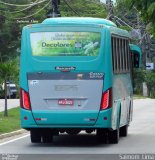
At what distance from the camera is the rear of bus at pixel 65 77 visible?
64.1 feet

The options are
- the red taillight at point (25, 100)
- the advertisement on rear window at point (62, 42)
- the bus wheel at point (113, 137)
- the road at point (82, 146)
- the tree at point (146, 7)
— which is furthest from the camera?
the bus wheel at point (113, 137)

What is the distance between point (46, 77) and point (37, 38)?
44.1 inches

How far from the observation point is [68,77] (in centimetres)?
1966

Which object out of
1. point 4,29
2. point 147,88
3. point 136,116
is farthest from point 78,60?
point 4,29

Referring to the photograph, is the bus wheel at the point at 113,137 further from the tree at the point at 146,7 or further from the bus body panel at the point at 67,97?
the tree at the point at 146,7

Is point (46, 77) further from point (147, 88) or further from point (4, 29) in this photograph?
point (4, 29)

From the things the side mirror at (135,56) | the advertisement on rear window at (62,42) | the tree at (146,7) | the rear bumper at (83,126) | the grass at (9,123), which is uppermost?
the tree at (146,7)

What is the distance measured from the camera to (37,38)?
2000 centimetres

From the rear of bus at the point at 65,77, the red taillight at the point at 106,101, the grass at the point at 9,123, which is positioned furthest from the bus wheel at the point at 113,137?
the grass at the point at 9,123

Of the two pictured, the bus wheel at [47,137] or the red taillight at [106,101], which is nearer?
the red taillight at [106,101]

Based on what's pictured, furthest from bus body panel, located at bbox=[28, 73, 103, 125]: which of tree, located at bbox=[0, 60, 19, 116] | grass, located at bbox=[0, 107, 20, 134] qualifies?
Result: tree, located at bbox=[0, 60, 19, 116]

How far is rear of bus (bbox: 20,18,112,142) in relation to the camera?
19531 mm

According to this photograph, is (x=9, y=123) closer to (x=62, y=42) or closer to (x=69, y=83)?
(x=62, y=42)

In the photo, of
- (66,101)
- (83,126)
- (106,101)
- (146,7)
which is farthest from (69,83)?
(146,7)
